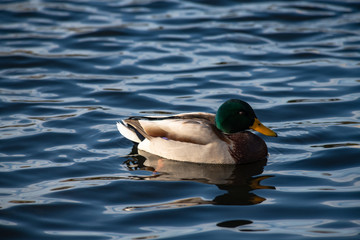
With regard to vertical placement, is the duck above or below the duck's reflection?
above

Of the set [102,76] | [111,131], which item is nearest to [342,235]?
[111,131]

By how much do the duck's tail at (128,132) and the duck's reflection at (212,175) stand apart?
14 centimetres

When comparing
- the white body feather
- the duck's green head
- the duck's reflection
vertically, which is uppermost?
the duck's green head

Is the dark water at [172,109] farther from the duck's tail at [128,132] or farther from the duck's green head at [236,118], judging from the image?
the duck's green head at [236,118]

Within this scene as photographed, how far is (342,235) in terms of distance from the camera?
5434 mm

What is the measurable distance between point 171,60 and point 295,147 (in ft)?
15.1

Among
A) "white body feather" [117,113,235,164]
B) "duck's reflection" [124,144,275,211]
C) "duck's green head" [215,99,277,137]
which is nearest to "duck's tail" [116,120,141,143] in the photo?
"duck's reflection" [124,144,275,211]

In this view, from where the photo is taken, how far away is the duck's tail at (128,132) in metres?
7.93

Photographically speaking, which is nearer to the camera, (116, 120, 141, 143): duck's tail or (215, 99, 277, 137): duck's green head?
(215, 99, 277, 137): duck's green head

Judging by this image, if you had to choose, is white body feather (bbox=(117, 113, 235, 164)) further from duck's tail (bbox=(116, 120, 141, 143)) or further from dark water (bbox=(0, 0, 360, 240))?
duck's tail (bbox=(116, 120, 141, 143))

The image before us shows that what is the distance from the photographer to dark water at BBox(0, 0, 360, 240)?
5.88 metres

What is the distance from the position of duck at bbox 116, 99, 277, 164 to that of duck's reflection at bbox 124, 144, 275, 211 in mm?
98

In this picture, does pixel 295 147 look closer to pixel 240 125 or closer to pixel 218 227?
pixel 240 125

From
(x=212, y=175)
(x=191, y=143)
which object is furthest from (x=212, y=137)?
→ (x=212, y=175)
